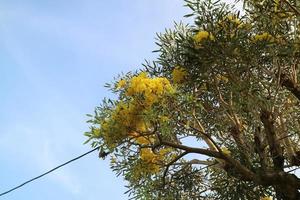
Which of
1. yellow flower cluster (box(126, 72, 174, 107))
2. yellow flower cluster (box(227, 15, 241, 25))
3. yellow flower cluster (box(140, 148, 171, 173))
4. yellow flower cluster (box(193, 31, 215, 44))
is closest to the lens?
yellow flower cluster (box(126, 72, 174, 107))

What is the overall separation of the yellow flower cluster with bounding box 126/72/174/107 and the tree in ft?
0.04

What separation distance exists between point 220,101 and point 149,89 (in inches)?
71.0

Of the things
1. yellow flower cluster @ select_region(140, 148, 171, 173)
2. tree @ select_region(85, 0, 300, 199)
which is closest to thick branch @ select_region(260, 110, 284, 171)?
tree @ select_region(85, 0, 300, 199)

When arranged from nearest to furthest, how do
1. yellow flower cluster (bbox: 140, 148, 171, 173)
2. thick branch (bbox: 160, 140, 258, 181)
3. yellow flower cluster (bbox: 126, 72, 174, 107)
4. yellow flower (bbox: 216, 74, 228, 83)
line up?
1. yellow flower cluster (bbox: 126, 72, 174, 107)
2. thick branch (bbox: 160, 140, 258, 181)
3. yellow flower cluster (bbox: 140, 148, 171, 173)
4. yellow flower (bbox: 216, 74, 228, 83)

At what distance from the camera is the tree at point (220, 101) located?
648cm

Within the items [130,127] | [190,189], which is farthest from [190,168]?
[130,127]

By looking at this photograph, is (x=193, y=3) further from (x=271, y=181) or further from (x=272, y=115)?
(x=271, y=181)

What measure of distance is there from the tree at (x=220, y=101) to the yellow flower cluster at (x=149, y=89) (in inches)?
0.5

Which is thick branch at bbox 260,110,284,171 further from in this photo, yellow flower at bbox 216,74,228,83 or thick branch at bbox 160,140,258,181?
yellow flower at bbox 216,74,228,83

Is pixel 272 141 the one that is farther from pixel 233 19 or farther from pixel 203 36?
pixel 203 36

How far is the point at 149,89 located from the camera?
21.0ft

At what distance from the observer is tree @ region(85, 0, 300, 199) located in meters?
6.48

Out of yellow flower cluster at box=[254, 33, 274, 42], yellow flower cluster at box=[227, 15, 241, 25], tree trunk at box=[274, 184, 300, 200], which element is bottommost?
tree trunk at box=[274, 184, 300, 200]

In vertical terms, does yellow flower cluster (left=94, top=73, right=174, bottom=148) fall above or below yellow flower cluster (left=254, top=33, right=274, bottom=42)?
below
